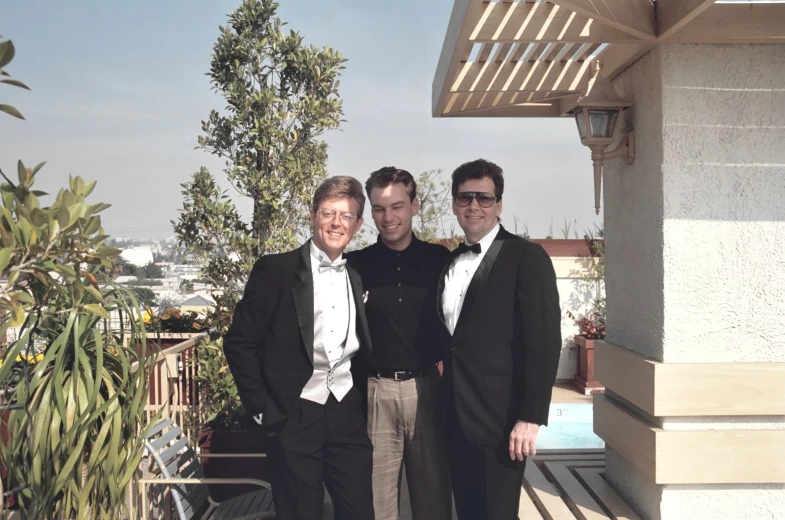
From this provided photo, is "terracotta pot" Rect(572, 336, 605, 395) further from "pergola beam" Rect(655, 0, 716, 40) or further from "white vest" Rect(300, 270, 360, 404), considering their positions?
"white vest" Rect(300, 270, 360, 404)

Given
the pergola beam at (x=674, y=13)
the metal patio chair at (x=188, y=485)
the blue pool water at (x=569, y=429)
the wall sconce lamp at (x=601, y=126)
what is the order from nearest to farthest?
the pergola beam at (x=674, y=13)
the metal patio chair at (x=188, y=485)
the wall sconce lamp at (x=601, y=126)
the blue pool water at (x=569, y=429)

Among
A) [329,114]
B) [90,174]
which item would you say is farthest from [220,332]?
[90,174]

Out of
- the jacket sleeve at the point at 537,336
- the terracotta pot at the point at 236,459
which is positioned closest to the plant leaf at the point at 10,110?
the jacket sleeve at the point at 537,336

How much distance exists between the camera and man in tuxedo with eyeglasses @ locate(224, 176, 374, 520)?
225cm

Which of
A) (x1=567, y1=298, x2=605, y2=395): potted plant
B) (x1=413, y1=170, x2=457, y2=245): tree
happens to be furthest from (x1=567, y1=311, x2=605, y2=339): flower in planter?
(x1=413, y1=170, x2=457, y2=245): tree

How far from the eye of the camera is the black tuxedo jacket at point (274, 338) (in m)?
2.26

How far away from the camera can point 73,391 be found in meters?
2.11

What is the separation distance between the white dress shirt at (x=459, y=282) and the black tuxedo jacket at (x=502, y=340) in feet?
0.15

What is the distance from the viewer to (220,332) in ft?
13.3

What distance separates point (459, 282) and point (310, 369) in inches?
25.0

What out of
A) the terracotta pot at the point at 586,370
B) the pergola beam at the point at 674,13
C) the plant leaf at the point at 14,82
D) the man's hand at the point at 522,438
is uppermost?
the pergola beam at the point at 674,13

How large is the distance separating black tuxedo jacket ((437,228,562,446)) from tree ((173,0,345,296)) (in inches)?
74.6

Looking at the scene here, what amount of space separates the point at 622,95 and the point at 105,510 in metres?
2.80

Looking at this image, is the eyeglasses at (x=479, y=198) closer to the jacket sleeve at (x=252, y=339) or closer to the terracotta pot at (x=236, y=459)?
the jacket sleeve at (x=252, y=339)
